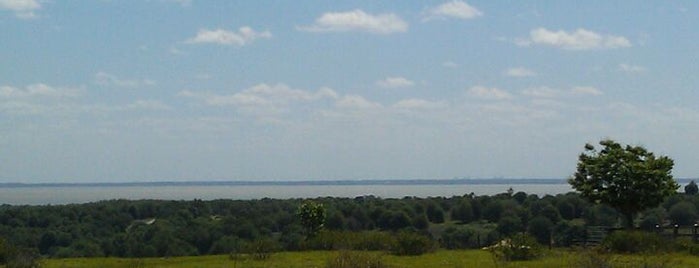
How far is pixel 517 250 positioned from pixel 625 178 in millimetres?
9635

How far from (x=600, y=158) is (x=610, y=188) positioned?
3.90ft

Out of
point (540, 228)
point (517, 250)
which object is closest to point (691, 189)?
point (540, 228)

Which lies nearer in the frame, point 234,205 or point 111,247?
point 111,247

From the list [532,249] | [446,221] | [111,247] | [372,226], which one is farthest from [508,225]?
[532,249]

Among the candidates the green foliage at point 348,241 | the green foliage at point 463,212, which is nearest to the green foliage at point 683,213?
the green foliage at point 463,212

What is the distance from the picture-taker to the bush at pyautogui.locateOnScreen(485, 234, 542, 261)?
27188 mm

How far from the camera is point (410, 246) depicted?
31.4 m

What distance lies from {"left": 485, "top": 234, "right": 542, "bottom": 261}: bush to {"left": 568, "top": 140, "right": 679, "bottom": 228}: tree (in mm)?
8618

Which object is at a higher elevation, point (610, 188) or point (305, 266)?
point (610, 188)

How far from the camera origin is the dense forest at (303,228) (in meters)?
45.4

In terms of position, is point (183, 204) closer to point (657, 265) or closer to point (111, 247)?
point (111, 247)

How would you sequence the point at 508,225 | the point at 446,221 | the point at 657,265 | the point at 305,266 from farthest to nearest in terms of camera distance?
1. the point at 446,221
2. the point at 508,225
3. the point at 305,266
4. the point at 657,265

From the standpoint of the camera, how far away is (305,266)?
24.8 m

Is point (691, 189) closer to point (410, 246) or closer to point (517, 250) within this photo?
point (410, 246)
